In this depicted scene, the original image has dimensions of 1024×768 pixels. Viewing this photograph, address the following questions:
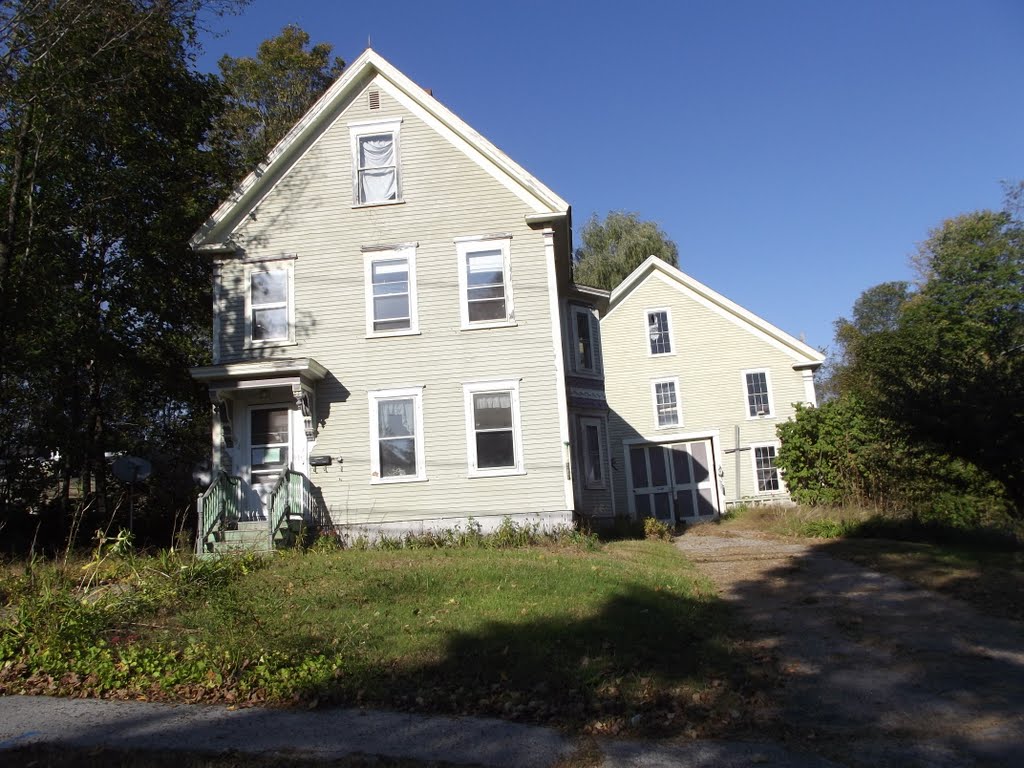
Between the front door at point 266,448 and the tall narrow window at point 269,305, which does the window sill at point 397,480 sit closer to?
the front door at point 266,448

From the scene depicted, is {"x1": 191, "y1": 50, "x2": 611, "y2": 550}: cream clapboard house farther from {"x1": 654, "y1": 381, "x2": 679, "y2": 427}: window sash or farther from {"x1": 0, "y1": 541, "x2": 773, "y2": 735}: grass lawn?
{"x1": 654, "y1": 381, "x2": 679, "y2": 427}: window sash

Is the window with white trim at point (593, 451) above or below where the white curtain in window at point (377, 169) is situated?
below

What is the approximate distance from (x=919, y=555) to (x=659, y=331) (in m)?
14.7

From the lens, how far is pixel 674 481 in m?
25.4

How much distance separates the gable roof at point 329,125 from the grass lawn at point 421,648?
27.2 ft

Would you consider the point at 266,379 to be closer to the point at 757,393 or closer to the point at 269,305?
the point at 269,305

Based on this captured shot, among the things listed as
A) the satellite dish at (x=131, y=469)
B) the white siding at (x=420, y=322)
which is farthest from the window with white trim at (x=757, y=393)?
the satellite dish at (x=131, y=469)

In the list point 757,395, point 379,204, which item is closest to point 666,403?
point 757,395

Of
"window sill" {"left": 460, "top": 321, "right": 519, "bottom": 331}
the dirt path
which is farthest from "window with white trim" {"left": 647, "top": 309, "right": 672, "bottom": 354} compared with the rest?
the dirt path

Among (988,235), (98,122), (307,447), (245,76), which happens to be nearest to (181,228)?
(98,122)

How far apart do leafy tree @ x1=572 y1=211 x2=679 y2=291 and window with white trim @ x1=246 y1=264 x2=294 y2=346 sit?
960 inches

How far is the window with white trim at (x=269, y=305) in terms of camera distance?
16109mm

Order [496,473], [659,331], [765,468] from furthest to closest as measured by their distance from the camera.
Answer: [659,331]
[765,468]
[496,473]

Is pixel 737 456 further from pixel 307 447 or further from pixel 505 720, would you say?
pixel 505 720
